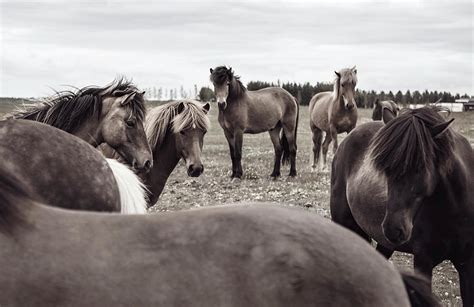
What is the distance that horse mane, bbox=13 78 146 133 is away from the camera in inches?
258

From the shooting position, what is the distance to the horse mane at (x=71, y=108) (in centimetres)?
656

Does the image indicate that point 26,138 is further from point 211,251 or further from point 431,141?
point 431,141

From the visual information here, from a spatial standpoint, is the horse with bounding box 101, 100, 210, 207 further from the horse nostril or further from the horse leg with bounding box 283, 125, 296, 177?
the horse leg with bounding box 283, 125, 296, 177

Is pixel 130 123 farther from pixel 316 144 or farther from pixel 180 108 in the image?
pixel 316 144

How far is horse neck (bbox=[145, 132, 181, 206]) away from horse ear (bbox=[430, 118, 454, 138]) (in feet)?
13.7

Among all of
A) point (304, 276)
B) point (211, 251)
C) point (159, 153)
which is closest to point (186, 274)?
point (211, 251)

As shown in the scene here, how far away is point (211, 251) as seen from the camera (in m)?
2.19

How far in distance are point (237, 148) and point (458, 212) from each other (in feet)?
41.5

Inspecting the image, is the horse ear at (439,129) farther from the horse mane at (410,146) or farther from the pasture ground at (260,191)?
the pasture ground at (260,191)

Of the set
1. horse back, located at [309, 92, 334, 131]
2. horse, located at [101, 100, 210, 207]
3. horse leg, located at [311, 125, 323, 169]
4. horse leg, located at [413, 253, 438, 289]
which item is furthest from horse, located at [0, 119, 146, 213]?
horse leg, located at [311, 125, 323, 169]

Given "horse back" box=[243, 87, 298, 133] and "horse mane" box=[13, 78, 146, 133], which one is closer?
"horse mane" box=[13, 78, 146, 133]

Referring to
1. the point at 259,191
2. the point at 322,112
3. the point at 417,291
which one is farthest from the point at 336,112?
the point at 417,291

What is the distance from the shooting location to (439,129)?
200 inches

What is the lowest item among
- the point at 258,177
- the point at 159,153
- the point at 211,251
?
the point at 258,177
